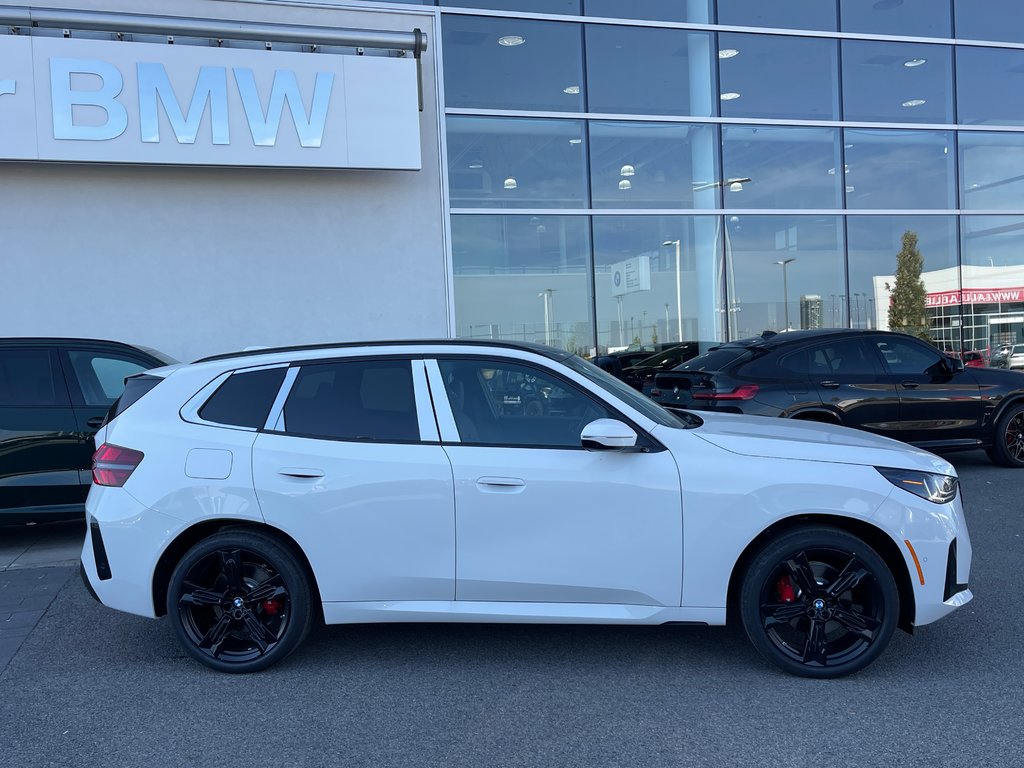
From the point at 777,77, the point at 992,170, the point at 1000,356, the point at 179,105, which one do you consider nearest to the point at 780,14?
the point at 777,77

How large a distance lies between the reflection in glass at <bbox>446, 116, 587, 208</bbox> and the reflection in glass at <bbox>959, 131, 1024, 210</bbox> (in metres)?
7.25

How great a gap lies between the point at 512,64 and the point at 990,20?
8741 millimetres

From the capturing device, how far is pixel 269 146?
34.2 ft

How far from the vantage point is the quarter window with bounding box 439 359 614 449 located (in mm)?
4219

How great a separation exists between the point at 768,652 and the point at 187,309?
29.4ft

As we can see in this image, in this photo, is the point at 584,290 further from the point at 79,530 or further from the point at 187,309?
the point at 79,530

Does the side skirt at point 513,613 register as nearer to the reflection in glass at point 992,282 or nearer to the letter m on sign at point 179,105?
the letter m on sign at point 179,105

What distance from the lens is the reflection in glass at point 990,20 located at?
1445cm

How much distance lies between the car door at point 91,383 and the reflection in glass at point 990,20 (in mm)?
14364

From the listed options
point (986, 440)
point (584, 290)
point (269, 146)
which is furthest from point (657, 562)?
point (584, 290)

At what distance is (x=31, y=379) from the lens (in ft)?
22.9

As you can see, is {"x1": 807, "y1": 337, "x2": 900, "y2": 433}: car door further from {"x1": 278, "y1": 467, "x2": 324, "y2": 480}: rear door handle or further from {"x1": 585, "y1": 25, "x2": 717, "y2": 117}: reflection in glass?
{"x1": 278, "y1": 467, "x2": 324, "y2": 480}: rear door handle

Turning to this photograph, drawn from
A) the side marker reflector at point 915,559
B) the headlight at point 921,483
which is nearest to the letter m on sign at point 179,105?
the headlight at point 921,483

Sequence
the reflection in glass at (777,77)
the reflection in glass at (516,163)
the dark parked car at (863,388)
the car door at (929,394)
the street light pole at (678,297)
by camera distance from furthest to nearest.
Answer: the reflection in glass at (777,77) < the street light pole at (678,297) < the reflection in glass at (516,163) < the car door at (929,394) < the dark parked car at (863,388)
